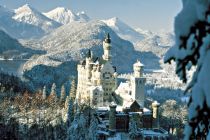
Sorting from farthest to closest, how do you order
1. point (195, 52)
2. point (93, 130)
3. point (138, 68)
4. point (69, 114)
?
1. point (138, 68)
2. point (69, 114)
3. point (93, 130)
4. point (195, 52)

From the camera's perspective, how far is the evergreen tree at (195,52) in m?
6.08

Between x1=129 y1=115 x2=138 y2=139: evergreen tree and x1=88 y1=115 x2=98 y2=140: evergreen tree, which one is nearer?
x1=88 y1=115 x2=98 y2=140: evergreen tree

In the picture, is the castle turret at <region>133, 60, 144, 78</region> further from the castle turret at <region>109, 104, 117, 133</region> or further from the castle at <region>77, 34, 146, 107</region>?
the castle turret at <region>109, 104, 117, 133</region>

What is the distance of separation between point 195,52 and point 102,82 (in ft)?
373

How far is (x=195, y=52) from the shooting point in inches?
262

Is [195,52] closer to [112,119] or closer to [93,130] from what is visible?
[93,130]

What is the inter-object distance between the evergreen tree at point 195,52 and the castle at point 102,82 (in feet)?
324

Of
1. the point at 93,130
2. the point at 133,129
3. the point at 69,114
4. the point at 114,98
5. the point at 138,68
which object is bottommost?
the point at 93,130

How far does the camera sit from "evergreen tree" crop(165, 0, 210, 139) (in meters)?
6.08

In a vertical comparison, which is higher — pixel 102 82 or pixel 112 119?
pixel 102 82

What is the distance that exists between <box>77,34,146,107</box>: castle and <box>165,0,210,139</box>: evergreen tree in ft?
324

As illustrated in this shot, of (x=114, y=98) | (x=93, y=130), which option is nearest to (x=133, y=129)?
(x=93, y=130)

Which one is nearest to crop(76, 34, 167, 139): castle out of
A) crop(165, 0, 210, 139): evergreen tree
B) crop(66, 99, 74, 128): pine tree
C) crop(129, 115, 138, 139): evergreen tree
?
crop(129, 115, 138, 139): evergreen tree

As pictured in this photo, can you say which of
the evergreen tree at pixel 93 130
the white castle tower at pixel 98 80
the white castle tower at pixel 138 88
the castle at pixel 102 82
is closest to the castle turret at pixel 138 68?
the castle at pixel 102 82
